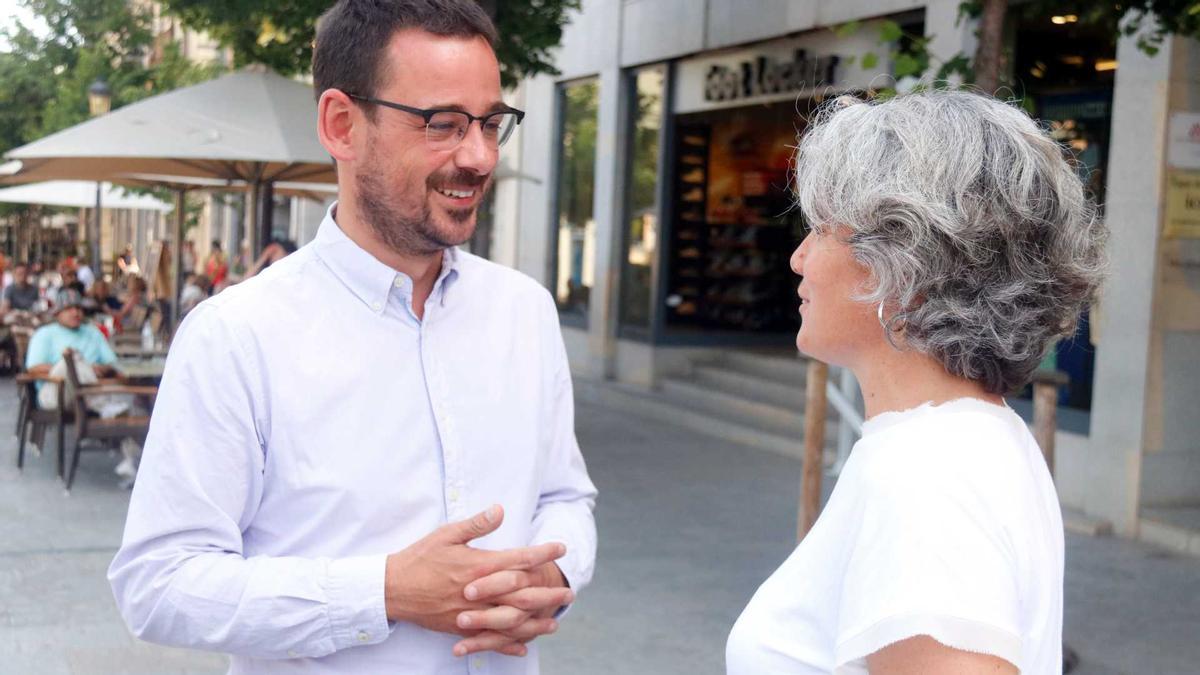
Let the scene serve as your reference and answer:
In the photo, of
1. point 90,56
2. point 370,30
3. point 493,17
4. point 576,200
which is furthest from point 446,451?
point 90,56

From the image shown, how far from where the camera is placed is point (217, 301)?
2027 mm

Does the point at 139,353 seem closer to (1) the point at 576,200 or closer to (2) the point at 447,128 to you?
(1) the point at 576,200

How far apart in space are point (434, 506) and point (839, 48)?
35.2 ft

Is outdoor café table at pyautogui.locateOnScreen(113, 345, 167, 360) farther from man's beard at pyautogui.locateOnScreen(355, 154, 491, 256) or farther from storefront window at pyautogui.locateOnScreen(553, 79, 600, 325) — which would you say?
man's beard at pyautogui.locateOnScreen(355, 154, 491, 256)

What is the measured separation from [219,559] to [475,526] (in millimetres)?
374

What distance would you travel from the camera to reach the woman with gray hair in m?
1.40

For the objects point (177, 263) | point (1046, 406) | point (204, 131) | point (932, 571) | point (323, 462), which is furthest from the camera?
point (177, 263)

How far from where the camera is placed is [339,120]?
2.14 metres

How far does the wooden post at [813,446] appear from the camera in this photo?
5832 millimetres

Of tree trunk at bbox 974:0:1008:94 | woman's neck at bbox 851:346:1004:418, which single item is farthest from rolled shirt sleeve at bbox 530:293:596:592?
tree trunk at bbox 974:0:1008:94

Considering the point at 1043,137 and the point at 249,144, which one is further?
the point at 249,144

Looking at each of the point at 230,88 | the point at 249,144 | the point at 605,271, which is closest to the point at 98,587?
the point at 249,144

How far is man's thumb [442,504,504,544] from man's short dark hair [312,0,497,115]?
677mm

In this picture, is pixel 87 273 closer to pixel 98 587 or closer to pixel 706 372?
pixel 706 372
